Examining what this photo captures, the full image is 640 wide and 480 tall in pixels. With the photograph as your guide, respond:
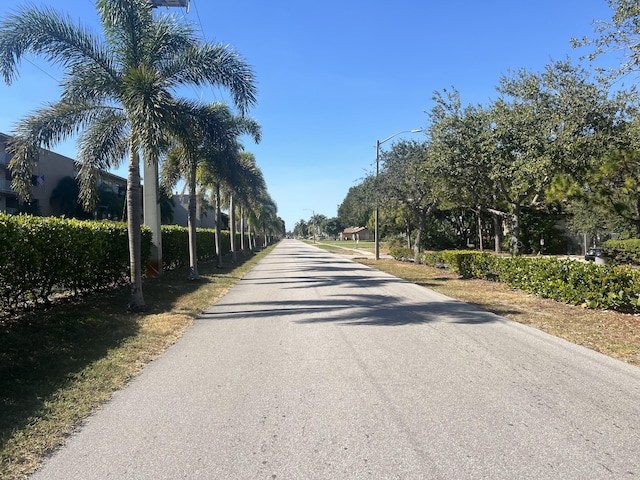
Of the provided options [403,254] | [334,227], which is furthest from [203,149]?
[334,227]

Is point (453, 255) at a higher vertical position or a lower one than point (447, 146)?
lower

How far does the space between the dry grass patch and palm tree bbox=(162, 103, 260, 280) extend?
804cm

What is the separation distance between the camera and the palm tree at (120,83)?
30.3 feet

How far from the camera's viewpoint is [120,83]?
33.0ft

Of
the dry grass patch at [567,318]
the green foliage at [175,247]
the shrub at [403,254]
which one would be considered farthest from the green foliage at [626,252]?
the green foliage at [175,247]

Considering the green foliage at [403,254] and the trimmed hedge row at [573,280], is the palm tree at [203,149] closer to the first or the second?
the trimmed hedge row at [573,280]

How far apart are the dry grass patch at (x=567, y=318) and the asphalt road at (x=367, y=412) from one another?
48 centimetres

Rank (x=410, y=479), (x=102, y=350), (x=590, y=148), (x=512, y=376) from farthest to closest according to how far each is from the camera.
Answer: (x=590, y=148)
(x=102, y=350)
(x=512, y=376)
(x=410, y=479)

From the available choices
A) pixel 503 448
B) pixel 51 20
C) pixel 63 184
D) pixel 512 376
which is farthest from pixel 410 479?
pixel 63 184

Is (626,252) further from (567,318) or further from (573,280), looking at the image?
(567,318)

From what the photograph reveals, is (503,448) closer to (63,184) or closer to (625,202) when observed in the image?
(625,202)

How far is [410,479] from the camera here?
308 cm

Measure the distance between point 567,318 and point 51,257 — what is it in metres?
9.94

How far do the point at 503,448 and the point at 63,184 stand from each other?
42476 mm
